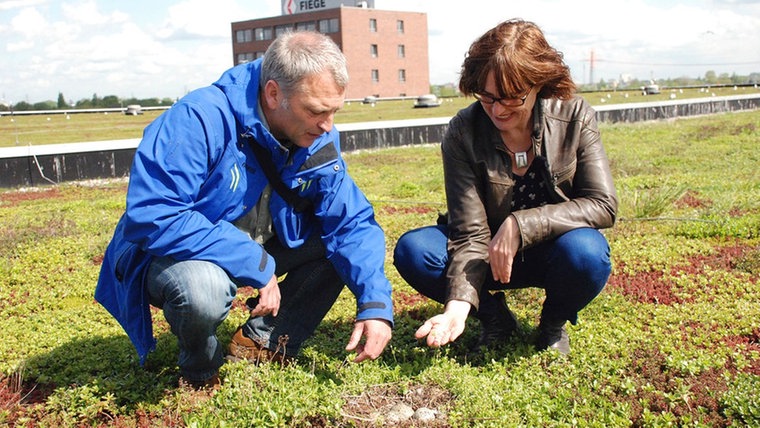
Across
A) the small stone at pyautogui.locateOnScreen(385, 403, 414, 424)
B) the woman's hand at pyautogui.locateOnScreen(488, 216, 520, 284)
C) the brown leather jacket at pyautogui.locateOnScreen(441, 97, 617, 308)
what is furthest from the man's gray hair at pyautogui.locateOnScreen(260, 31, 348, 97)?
the small stone at pyautogui.locateOnScreen(385, 403, 414, 424)

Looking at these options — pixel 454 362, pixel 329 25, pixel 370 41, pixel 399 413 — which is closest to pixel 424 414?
pixel 399 413

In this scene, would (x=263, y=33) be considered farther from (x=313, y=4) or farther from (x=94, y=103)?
(x=94, y=103)

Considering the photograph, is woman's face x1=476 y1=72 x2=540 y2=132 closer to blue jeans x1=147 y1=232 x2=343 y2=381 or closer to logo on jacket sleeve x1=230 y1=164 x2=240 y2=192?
blue jeans x1=147 y1=232 x2=343 y2=381

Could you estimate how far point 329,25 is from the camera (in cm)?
6812

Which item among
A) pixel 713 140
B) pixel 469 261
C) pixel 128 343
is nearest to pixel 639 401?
pixel 469 261

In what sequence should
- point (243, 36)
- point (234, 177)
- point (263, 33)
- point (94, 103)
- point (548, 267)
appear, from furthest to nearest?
1. point (243, 36)
2. point (263, 33)
3. point (94, 103)
4. point (548, 267)
5. point (234, 177)

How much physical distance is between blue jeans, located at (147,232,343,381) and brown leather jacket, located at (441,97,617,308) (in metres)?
0.66

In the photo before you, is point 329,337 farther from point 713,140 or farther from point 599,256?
point 713,140

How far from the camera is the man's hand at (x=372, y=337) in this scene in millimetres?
3129

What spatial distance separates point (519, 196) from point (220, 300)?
1509 mm

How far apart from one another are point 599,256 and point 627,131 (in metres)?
14.3

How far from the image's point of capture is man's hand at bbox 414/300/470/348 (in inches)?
121

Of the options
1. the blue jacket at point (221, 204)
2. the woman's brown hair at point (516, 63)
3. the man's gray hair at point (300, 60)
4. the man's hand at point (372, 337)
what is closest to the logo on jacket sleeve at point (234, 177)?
the blue jacket at point (221, 204)

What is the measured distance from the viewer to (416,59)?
73875mm
